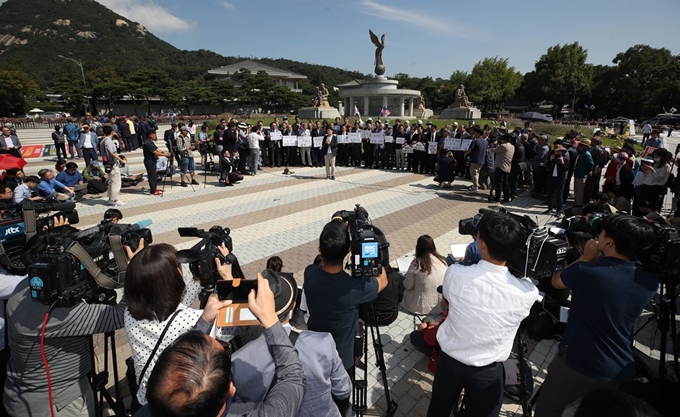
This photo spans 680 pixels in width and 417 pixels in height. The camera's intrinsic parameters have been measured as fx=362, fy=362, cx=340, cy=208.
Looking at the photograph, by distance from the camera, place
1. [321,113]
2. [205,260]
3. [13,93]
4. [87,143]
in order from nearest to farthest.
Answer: [205,260], [87,143], [321,113], [13,93]

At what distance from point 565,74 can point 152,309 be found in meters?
74.4

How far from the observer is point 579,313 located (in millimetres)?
2596

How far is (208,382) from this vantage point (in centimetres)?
132

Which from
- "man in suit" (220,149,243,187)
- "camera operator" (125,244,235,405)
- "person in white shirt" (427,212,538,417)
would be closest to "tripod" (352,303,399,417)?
"person in white shirt" (427,212,538,417)

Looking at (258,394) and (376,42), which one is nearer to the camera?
(258,394)

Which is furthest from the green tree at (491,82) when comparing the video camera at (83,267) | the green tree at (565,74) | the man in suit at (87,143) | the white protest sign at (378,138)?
the video camera at (83,267)

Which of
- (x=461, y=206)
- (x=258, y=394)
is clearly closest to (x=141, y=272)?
(x=258, y=394)

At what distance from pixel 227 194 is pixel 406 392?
31.7 ft

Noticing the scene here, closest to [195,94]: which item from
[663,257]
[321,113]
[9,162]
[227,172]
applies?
[321,113]

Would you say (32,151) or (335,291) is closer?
(335,291)

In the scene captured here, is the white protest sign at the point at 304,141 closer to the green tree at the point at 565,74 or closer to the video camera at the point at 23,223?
the video camera at the point at 23,223

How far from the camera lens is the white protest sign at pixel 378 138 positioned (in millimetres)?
15570

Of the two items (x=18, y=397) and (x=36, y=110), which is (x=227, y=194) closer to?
(x=18, y=397)

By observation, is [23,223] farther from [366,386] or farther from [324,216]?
[324,216]
